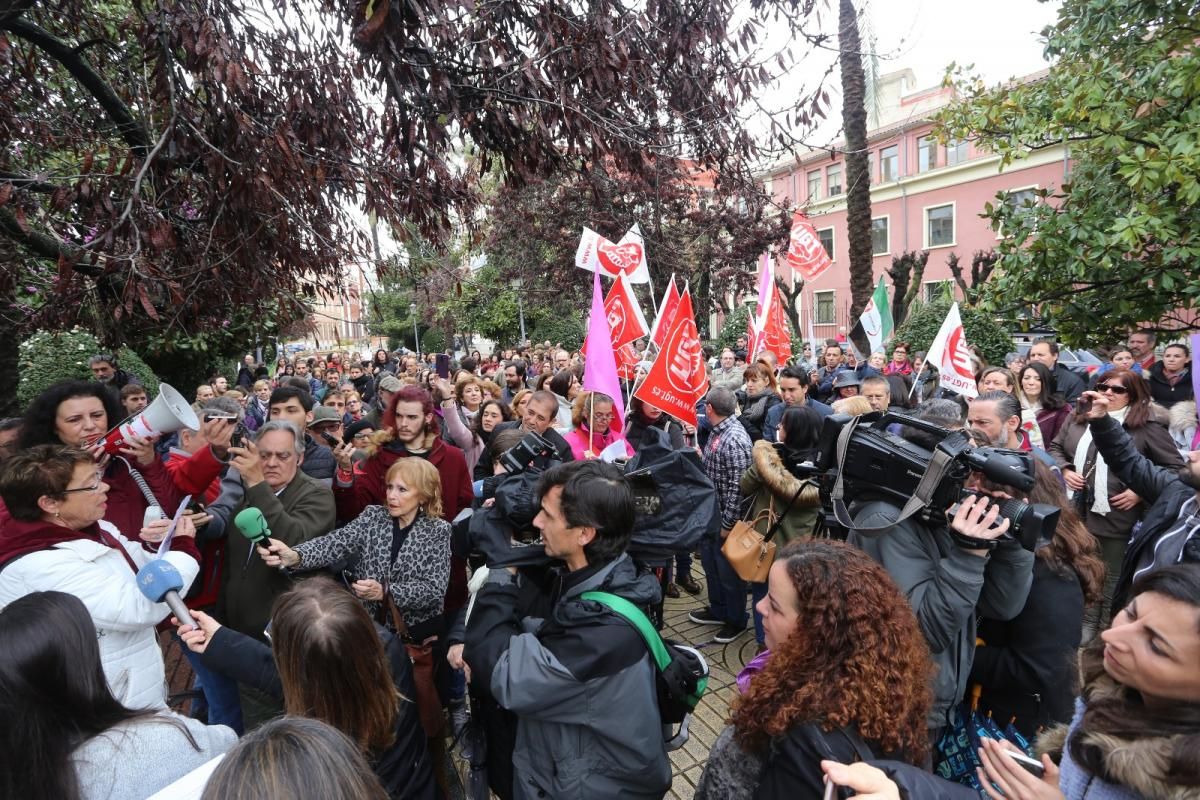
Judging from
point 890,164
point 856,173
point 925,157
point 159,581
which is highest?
point 890,164

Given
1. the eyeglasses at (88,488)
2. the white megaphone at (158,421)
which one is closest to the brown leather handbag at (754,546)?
the white megaphone at (158,421)

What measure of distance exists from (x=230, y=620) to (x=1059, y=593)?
352cm

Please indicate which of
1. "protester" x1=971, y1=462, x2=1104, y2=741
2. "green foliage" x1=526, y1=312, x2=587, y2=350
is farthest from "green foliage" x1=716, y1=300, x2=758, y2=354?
"protester" x1=971, y1=462, x2=1104, y2=741

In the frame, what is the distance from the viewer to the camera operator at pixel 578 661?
1.82 meters

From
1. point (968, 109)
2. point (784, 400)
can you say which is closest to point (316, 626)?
point (784, 400)

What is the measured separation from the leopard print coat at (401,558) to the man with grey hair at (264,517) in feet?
0.60

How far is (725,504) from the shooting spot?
466 cm

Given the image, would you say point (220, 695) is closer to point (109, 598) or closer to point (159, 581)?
point (109, 598)

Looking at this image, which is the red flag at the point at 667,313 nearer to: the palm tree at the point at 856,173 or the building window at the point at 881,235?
the palm tree at the point at 856,173

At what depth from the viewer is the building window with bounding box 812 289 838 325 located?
34.6 meters

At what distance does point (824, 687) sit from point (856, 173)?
12063 mm

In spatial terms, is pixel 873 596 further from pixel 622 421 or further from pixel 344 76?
pixel 344 76

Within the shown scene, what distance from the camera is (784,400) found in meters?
6.37

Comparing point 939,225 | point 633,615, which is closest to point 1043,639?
point 633,615
